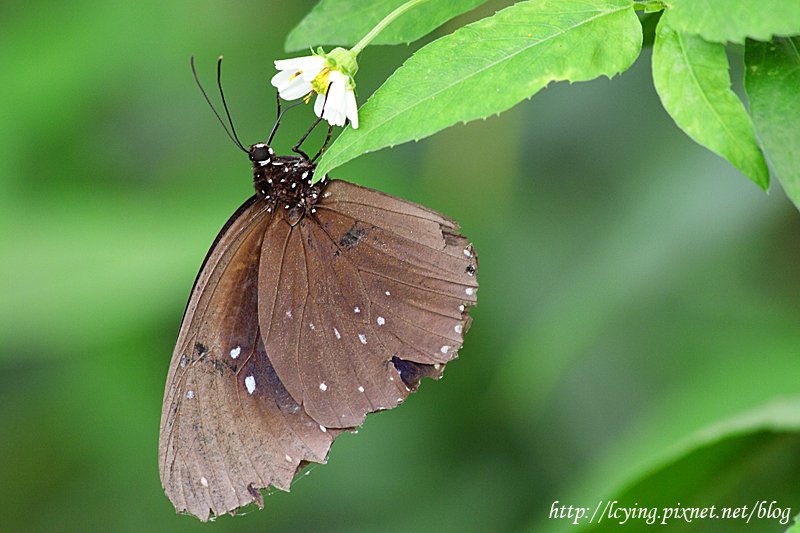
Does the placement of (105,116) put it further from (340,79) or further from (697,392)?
(697,392)

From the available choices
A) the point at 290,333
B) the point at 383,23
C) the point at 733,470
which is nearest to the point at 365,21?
the point at 383,23

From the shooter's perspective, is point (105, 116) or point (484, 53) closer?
point (484, 53)

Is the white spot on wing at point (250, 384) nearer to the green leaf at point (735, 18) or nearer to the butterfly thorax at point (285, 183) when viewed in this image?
the butterfly thorax at point (285, 183)

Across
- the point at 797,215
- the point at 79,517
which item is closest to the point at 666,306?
the point at 797,215

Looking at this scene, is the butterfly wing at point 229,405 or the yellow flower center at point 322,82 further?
the butterfly wing at point 229,405

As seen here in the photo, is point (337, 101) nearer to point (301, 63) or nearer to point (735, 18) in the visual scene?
point (301, 63)

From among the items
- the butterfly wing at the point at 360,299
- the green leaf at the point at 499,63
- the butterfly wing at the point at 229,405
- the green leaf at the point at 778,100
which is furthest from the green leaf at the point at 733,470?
the green leaf at the point at 499,63
